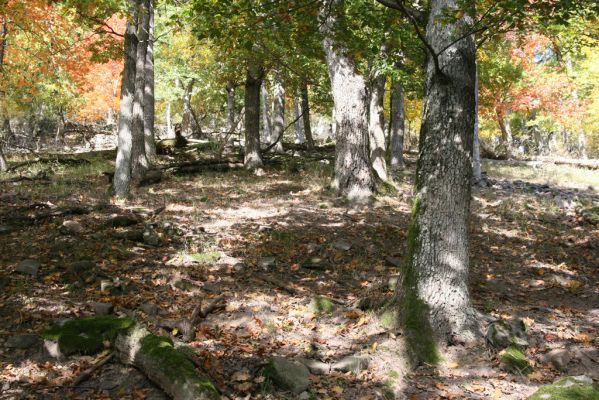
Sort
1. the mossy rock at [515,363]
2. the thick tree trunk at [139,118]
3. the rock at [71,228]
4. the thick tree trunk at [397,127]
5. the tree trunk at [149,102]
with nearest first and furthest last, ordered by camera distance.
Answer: the mossy rock at [515,363] → the rock at [71,228] → the thick tree trunk at [139,118] → the tree trunk at [149,102] → the thick tree trunk at [397,127]

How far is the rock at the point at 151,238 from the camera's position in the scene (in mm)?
7860

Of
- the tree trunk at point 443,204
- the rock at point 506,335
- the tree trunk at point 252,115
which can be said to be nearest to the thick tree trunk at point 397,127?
the tree trunk at point 252,115

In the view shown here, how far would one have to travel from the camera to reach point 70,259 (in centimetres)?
676

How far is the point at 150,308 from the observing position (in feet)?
17.9

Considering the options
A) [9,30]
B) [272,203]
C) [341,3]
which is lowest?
[272,203]

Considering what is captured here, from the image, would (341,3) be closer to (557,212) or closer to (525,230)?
(525,230)

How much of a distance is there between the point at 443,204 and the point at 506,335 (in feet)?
5.28

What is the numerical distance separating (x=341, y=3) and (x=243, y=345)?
4.97 meters

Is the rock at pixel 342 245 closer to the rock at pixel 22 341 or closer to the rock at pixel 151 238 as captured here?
the rock at pixel 151 238

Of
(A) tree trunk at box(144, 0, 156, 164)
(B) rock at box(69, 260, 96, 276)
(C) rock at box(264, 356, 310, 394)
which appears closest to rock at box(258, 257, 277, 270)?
(B) rock at box(69, 260, 96, 276)

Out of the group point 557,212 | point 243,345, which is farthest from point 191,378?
point 557,212

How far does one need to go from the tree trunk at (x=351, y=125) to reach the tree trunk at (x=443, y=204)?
19.0 ft

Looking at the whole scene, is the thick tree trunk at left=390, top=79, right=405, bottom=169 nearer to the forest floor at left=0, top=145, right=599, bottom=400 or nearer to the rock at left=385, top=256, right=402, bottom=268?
the forest floor at left=0, top=145, right=599, bottom=400

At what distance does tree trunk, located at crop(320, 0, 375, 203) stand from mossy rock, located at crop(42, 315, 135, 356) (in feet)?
23.7
